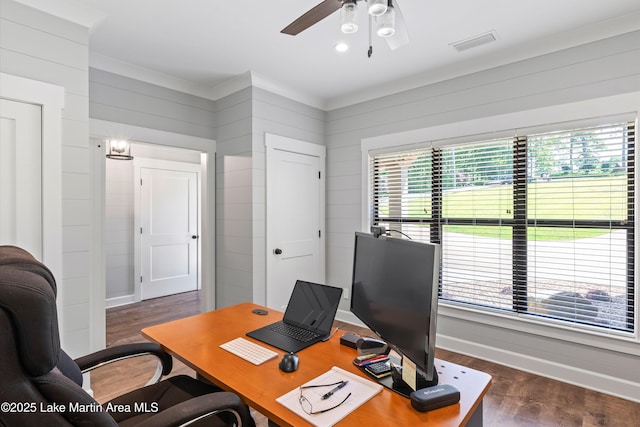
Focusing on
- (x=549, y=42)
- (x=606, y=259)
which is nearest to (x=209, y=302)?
(x=606, y=259)

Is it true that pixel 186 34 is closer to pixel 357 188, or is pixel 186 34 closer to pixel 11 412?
pixel 357 188

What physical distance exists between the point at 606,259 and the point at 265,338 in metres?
2.57

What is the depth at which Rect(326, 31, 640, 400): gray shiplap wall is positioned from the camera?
2.47 metres

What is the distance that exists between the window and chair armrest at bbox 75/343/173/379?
1.52m

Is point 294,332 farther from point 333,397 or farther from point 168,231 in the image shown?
point 168,231

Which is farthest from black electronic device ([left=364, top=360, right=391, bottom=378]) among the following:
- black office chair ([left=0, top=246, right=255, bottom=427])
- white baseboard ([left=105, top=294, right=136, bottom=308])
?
white baseboard ([left=105, top=294, right=136, bottom=308])

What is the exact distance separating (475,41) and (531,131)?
865mm

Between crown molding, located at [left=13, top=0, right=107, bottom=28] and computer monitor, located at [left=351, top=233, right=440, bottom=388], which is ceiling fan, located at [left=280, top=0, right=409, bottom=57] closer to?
computer monitor, located at [left=351, top=233, right=440, bottom=388]

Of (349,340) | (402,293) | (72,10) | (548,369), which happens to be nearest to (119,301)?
(72,10)

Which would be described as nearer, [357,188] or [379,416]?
[379,416]

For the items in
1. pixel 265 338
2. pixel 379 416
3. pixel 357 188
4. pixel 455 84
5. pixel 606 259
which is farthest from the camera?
pixel 357 188

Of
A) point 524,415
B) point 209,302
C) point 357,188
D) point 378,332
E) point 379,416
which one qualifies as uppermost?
point 357,188

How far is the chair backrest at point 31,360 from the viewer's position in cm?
69

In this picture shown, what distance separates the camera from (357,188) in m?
3.97
